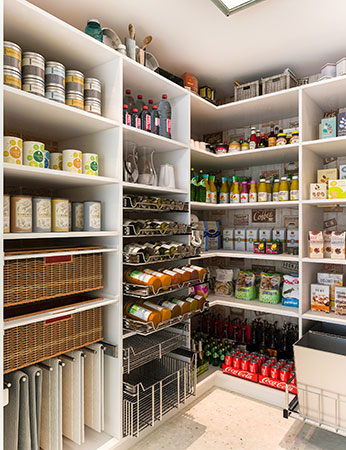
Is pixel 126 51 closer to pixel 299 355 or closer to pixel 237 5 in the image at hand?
pixel 237 5

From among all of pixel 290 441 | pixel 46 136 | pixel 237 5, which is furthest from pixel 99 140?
pixel 290 441

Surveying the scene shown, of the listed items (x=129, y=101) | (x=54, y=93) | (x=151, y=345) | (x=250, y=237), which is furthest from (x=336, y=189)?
(x=54, y=93)

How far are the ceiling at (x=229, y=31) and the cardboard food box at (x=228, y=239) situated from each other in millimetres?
1380

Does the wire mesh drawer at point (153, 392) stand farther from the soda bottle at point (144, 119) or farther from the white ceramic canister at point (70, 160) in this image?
the soda bottle at point (144, 119)

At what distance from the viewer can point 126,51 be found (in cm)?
198

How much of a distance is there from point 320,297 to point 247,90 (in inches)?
67.9

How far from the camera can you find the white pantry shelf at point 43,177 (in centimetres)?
141

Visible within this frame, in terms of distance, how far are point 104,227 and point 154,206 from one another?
0.33m

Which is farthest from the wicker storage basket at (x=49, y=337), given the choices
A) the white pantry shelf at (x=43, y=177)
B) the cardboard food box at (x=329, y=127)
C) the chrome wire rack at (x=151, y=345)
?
the cardboard food box at (x=329, y=127)

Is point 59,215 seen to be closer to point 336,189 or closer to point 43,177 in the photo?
point 43,177

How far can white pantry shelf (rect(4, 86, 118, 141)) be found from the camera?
1.46m

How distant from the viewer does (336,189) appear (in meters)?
2.20

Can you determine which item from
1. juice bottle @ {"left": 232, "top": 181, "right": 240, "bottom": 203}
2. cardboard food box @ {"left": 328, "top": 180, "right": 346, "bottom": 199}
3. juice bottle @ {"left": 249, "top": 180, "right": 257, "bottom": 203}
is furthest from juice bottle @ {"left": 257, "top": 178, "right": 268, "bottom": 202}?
cardboard food box @ {"left": 328, "top": 180, "right": 346, "bottom": 199}

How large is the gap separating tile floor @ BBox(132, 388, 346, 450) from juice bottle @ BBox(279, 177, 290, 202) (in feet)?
5.03
